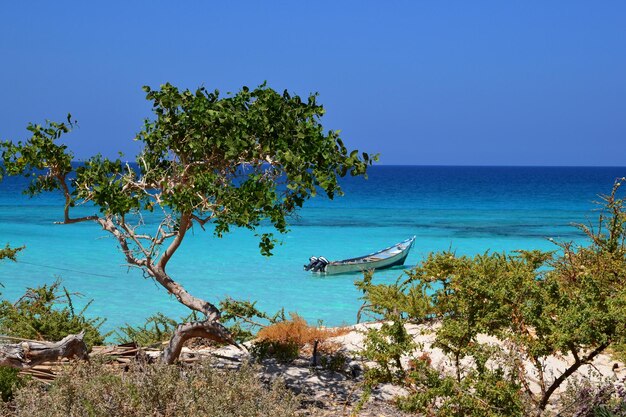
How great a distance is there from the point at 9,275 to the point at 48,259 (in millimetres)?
4307

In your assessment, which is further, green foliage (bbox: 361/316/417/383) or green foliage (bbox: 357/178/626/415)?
green foliage (bbox: 361/316/417/383)

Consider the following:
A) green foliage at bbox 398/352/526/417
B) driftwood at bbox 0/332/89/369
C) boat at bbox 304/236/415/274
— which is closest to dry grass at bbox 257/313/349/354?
driftwood at bbox 0/332/89/369

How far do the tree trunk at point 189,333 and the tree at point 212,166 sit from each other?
0.01 metres

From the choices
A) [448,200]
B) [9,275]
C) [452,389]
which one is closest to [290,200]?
[452,389]

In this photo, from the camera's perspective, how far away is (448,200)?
227 ft

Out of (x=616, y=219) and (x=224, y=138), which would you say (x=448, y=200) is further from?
(x=224, y=138)

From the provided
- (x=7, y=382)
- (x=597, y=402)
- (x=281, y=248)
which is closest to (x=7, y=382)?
(x=7, y=382)

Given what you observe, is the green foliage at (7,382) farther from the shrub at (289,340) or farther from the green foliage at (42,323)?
the shrub at (289,340)

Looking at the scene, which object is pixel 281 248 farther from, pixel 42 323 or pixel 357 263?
pixel 42 323

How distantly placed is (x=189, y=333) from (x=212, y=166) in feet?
6.44

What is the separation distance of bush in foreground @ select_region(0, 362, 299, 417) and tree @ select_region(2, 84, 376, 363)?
6.26ft

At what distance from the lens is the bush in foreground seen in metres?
6.14

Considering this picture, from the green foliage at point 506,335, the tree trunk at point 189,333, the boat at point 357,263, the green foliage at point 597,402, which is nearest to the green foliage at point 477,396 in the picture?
the green foliage at point 506,335

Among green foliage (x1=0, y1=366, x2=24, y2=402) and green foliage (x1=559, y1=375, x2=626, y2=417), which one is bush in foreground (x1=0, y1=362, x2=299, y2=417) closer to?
green foliage (x1=0, y1=366, x2=24, y2=402)
